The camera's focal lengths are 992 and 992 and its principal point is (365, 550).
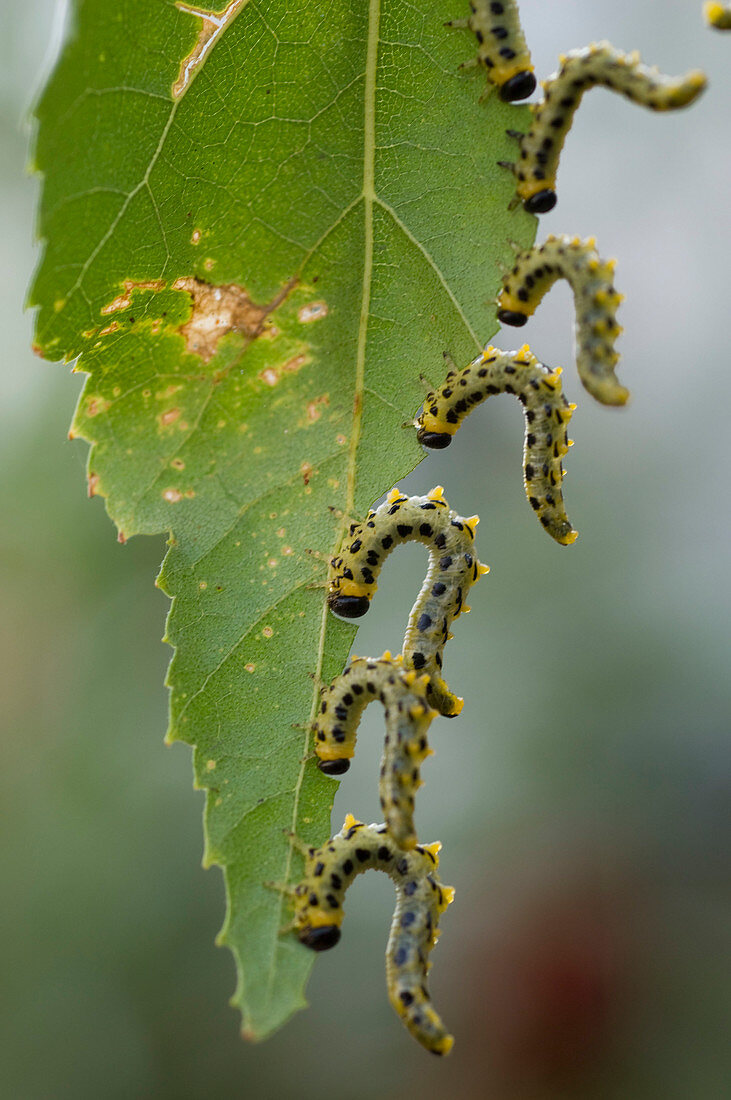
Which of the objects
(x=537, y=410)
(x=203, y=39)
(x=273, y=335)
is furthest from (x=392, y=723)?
(x=203, y=39)

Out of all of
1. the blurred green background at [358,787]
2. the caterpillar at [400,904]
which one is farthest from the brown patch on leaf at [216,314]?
the blurred green background at [358,787]

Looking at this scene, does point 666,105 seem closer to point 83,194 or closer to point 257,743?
Answer: point 83,194

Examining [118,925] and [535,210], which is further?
[118,925]

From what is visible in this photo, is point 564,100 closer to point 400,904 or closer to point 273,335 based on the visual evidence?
point 273,335

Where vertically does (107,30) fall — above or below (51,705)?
below

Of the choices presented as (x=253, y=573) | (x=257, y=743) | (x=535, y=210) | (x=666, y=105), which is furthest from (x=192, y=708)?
(x=666, y=105)

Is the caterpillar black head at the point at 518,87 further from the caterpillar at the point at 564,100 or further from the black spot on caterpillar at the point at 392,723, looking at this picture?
the black spot on caterpillar at the point at 392,723

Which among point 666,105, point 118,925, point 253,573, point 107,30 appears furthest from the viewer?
point 118,925

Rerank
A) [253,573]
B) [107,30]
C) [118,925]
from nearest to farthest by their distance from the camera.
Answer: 1. [107,30]
2. [253,573]
3. [118,925]
